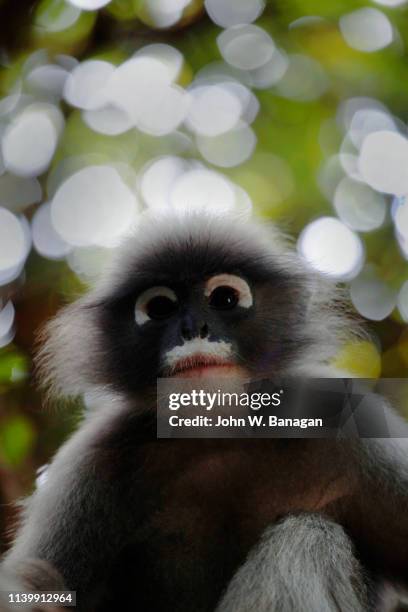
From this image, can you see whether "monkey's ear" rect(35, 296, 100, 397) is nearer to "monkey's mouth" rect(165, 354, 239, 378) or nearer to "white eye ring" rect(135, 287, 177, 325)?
"white eye ring" rect(135, 287, 177, 325)

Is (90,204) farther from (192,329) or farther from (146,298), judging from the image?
(192,329)

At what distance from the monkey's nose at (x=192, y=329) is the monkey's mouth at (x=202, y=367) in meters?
0.03

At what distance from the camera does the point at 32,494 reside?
53.9 inches

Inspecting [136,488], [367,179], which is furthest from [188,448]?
[367,179]

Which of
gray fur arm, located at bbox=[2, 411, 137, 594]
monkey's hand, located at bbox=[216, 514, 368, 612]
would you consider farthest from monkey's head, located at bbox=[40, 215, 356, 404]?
monkey's hand, located at bbox=[216, 514, 368, 612]

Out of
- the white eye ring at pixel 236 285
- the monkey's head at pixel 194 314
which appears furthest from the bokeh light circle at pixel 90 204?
the white eye ring at pixel 236 285

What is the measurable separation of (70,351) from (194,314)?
361mm

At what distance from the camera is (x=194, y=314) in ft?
4.06

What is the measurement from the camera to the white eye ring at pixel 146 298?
4.30 ft

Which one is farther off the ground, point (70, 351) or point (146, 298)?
point (146, 298)

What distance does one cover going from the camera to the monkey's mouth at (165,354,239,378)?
1.19 m

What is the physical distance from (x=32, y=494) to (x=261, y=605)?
0.46 m

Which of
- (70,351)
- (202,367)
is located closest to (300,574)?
→ (202,367)

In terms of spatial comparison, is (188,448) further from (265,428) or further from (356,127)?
(356,127)
